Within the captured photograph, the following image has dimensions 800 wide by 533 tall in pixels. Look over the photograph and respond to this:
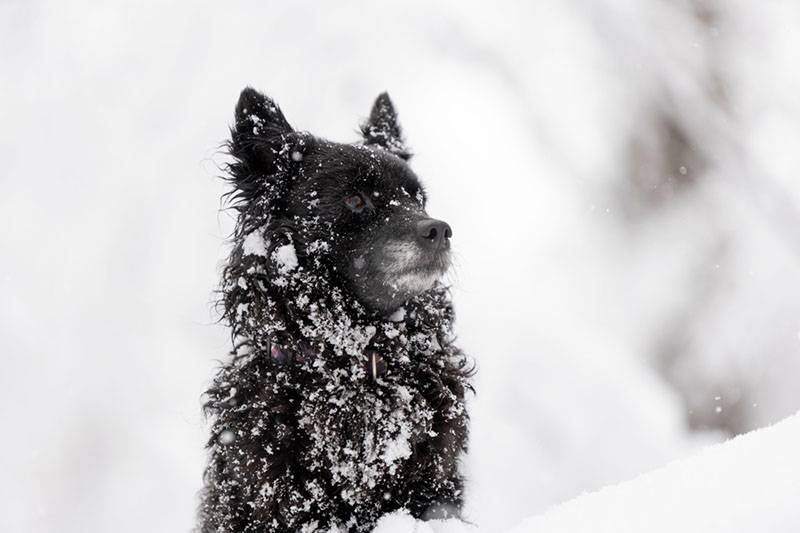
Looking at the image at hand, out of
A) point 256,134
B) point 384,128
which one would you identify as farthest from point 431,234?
point 384,128

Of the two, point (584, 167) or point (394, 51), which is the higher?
point (394, 51)

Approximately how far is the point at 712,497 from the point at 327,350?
172 centimetres

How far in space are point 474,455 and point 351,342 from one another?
2.52 m

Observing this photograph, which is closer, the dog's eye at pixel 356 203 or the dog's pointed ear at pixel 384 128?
the dog's eye at pixel 356 203

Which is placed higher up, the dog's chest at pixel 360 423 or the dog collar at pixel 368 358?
the dog collar at pixel 368 358

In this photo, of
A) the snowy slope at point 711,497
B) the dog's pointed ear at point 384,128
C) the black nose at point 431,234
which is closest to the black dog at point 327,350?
the black nose at point 431,234

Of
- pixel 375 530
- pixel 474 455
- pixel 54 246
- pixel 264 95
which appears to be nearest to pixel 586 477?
pixel 474 455

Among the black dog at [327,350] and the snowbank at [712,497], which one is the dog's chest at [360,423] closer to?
the black dog at [327,350]

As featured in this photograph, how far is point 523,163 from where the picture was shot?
6328mm

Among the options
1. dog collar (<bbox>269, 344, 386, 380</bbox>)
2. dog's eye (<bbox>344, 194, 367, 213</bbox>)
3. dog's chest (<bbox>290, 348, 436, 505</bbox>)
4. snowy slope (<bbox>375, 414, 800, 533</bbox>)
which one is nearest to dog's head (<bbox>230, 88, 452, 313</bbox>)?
dog's eye (<bbox>344, 194, 367, 213</bbox>)

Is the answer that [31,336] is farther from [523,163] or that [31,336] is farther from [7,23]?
[523,163]

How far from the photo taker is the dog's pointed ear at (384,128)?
342cm

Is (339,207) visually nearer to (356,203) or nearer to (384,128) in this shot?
(356,203)

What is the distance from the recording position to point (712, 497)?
1.16m
